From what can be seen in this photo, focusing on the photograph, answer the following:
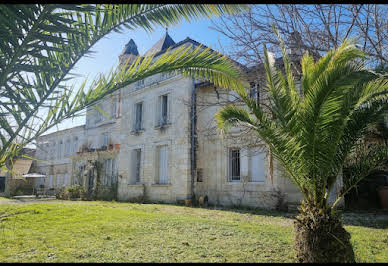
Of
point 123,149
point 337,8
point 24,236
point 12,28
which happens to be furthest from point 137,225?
point 123,149

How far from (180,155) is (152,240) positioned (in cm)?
947

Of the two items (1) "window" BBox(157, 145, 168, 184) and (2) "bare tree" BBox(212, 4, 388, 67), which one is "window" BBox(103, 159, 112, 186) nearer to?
(1) "window" BBox(157, 145, 168, 184)

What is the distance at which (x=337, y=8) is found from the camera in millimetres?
7891

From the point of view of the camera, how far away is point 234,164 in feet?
47.3

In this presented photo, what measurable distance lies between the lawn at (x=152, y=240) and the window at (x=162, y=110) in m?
8.96

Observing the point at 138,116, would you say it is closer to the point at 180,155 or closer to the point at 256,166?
the point at 180,155

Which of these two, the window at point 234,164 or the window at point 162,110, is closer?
the window at point 234,164


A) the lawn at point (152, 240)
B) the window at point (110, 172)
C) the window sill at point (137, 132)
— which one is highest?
the window sill at point (137, 132)

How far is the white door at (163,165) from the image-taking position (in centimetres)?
1659

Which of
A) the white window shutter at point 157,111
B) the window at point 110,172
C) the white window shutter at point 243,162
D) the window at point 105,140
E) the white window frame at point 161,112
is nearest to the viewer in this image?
the white window shutter at point 243,162

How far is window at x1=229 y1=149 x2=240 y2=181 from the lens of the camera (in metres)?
14.3

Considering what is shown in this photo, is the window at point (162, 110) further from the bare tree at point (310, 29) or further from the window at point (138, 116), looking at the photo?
the bare tree at point (310, 29)

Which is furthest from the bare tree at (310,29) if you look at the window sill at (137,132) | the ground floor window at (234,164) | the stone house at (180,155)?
the window sill at (137,132)

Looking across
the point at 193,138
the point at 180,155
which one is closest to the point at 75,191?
the point at 180,155
